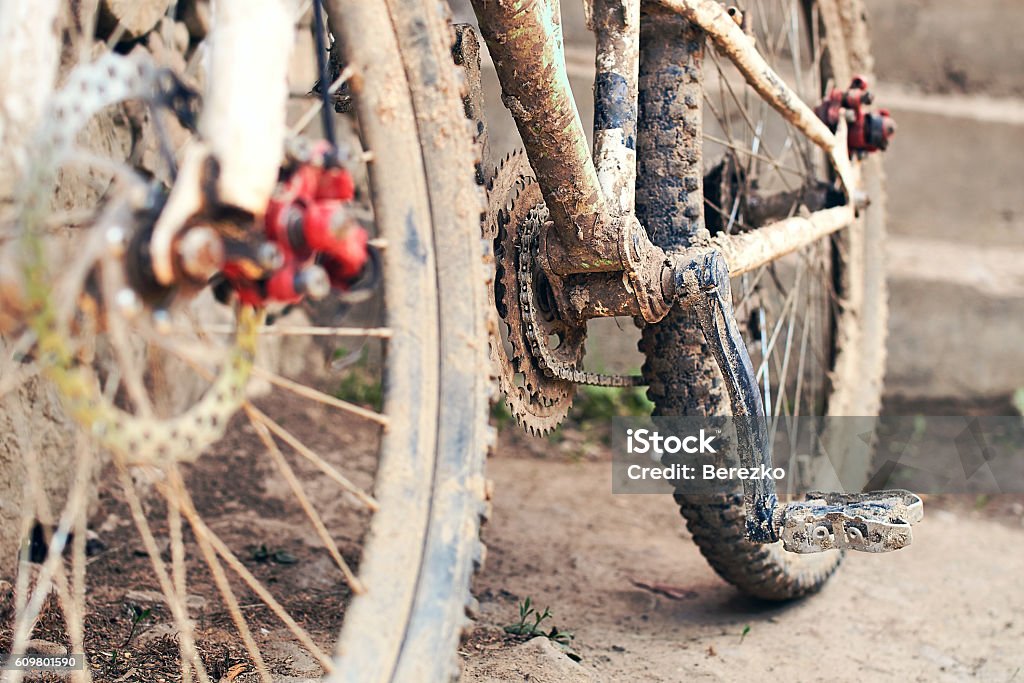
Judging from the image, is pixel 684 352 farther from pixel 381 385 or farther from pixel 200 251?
pixel 200 251

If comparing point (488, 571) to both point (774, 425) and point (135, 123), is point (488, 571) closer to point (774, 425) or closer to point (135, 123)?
point (774, 425)

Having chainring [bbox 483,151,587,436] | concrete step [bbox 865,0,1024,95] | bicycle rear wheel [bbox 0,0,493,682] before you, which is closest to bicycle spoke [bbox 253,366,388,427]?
bicycle rear wheel [bbox 0,0,493,682]

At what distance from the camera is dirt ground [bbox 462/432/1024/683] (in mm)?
1896

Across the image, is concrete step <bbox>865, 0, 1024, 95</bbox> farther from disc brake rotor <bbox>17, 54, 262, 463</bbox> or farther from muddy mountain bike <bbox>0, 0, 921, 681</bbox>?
disc brake rotor <bbox>17, 54, 262, 463</bbox>

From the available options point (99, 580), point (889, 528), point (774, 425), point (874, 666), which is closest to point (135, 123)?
point (99, 580)

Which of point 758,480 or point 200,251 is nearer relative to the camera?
point 200,251

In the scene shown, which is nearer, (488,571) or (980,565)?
(488,571)

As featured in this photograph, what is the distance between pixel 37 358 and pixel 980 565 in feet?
8.10

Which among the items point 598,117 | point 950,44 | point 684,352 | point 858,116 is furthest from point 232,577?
point 950,44

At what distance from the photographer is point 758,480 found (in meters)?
1.69

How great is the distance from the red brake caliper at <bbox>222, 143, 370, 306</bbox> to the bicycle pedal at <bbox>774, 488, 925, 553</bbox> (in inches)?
38.8

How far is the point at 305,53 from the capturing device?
135 inches

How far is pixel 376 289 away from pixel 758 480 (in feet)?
2.52

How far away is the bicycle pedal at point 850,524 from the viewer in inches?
64.7
